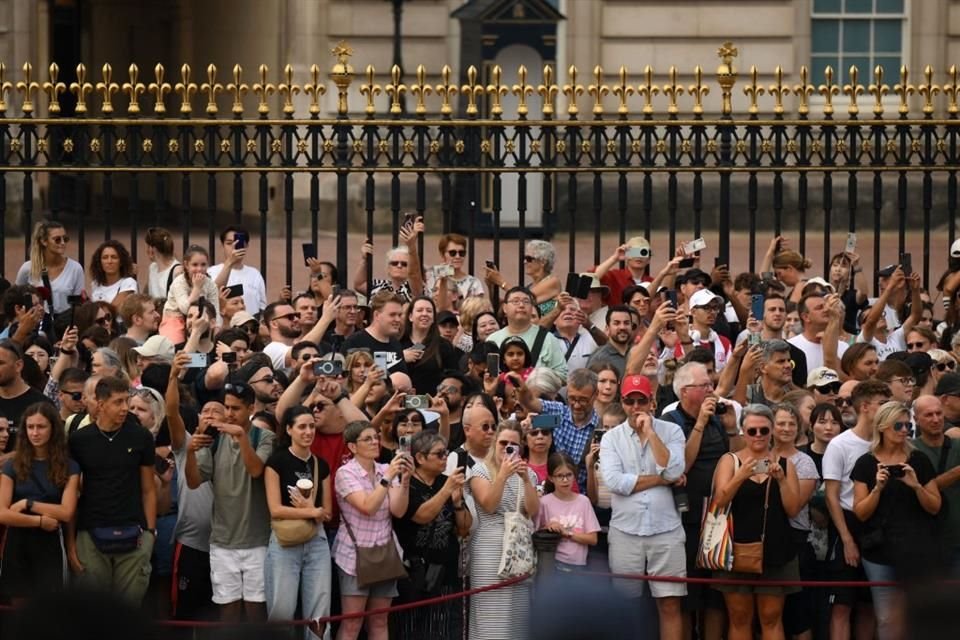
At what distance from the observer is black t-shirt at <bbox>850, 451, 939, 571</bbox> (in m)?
12.0

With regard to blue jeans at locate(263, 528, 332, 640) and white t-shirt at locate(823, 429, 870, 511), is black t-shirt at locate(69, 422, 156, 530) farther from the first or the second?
white t-shirt at locate(823, 429, 870, 511)

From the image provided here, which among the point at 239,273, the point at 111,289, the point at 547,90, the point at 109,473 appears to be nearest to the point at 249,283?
the point at 239,273

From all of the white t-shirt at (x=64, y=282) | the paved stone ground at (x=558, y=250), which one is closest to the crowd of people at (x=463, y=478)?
the white t-shirt at (x=64, y=282)

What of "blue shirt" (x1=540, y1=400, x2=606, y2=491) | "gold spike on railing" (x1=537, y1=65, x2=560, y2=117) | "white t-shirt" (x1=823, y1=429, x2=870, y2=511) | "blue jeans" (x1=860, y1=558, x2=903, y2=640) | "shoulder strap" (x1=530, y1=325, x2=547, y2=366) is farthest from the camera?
"gold spike on railing" (x1=537, y1=65, x2=560, y2=117)

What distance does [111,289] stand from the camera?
15156mm

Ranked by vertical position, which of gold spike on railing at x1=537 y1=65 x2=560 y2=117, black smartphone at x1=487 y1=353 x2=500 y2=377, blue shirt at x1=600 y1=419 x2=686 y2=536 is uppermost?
gold spike on railing at x1=537 y1=65 x2=560 y2=117

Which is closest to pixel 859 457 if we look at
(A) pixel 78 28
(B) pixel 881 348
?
(B) pixel 881 348

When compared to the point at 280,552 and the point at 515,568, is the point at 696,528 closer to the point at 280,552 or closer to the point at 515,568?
the point at 515,568

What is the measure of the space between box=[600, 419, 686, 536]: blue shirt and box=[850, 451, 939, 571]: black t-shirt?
0.94 meters

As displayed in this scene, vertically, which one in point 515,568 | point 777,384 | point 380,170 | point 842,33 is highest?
point 842,33

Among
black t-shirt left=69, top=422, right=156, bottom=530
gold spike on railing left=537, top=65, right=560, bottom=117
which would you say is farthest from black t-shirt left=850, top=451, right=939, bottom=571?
gold spike on railing left=537, top=65, right=560, bottom=117

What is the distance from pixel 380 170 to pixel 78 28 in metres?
15.9

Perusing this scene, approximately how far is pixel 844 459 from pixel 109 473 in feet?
12.2

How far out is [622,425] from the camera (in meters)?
12.1
